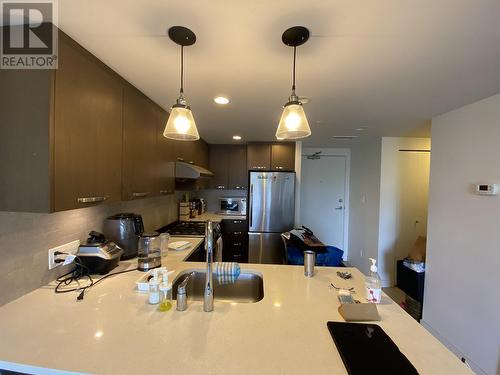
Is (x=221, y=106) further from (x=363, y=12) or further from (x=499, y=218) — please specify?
(x=499, y=218)

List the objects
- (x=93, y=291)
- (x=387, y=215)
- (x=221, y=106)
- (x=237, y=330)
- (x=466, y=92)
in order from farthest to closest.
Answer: (x=387, y=215) → (x=221, y=106) → (x=466, y=92) → (x=93, y=291) → (x=237, y=330)

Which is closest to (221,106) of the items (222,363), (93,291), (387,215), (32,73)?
(32,73)

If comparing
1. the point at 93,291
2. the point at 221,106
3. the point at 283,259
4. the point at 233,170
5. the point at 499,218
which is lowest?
the point at 283,259

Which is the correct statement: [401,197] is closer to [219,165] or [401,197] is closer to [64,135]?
[219,165]

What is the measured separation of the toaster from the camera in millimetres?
1305

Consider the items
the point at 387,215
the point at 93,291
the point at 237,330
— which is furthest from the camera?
the point at 387,215

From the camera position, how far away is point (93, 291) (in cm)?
114

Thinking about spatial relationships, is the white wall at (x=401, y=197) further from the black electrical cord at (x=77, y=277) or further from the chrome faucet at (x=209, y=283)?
the black electrical cord at (x=77, y=277)

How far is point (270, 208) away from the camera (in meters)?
3.39

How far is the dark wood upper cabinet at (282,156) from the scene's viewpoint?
358cm

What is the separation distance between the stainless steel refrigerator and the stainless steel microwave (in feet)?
2.16

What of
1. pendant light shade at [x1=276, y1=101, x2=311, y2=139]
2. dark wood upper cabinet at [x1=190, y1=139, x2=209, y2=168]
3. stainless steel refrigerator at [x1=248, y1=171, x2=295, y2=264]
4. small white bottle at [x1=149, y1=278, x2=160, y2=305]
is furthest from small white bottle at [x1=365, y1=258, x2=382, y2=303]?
dark wood upper cabinet at [x1=190, y1=139, x2=209, y2=168]

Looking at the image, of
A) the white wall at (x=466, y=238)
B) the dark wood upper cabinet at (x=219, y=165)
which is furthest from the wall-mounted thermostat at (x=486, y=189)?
the dark wood upper cabinet at (x=219, y=165)

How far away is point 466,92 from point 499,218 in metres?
1.00
